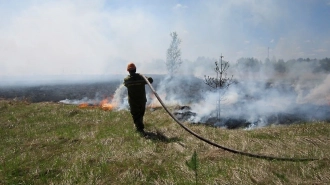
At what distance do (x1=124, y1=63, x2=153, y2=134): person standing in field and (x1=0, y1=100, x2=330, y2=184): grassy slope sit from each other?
729 mm

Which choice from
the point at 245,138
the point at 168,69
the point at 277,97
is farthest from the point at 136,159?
the point at 168,69

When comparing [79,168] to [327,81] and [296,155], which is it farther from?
[327,81]

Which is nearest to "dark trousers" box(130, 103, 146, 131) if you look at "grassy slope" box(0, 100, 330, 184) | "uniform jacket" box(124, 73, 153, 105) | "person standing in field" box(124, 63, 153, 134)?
"person standing in field" box(124, 63, 153, 134)

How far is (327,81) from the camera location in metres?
37.8

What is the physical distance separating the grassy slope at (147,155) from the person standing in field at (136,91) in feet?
2.39

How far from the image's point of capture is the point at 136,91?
888cm

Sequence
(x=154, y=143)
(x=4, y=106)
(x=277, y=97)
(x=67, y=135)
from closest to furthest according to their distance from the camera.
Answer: (x=154, y=143)
(x=67, y=135)
(x=4, y=106)
(x=277, y=97)

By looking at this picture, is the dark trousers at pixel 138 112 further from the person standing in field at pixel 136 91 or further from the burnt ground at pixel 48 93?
the burnt ground at pixel 48 93

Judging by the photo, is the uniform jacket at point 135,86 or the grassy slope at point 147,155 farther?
the uniform jacket at point 135,86

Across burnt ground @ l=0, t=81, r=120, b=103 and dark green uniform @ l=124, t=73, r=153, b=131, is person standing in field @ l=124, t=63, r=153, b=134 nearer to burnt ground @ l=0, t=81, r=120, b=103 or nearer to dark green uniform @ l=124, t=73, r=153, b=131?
dark green uniform @ l=124, t=73, r=153, b=131

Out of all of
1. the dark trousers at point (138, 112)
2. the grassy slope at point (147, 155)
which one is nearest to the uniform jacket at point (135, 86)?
the dark trousers at point (138, 112)

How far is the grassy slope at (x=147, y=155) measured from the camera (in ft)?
17.0

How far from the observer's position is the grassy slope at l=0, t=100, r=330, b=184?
17.0 ft

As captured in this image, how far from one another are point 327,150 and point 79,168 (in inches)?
258
